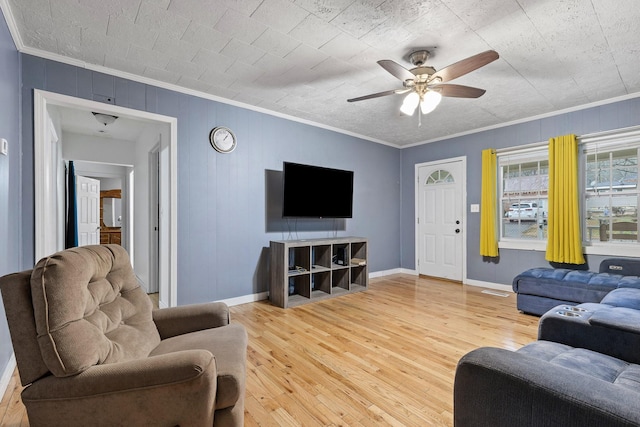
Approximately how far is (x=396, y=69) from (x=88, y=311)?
2409 millimetres

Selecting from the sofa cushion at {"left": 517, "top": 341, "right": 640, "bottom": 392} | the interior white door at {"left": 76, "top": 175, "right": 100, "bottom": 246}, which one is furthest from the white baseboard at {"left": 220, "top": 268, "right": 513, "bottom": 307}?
the interior white door at {"left": 76, "top": 175, "right": 100, "bottom": 246}

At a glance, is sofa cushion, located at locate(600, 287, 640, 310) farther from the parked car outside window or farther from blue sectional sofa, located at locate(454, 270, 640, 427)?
the parked car outside window

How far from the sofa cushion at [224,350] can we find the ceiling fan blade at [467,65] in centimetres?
234

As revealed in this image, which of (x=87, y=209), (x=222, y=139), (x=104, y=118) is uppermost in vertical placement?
(x=104, y=118)

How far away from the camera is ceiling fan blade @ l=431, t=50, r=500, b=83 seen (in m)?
2.05

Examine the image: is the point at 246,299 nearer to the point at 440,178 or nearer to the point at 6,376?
the point at 6,376

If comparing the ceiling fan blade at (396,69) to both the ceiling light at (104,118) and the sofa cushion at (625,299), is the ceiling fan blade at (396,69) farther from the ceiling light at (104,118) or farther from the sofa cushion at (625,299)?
the ceiling light at (104,118)

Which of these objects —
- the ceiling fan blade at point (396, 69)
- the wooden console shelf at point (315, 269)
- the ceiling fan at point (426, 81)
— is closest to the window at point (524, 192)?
the wooden console shelf at point (315, 269)

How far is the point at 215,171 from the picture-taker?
11.7 ft

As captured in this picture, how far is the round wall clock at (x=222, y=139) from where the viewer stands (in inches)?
139

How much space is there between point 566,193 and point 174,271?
481 cm

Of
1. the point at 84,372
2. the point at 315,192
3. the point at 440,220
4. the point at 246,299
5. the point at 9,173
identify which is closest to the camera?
the point at 84,372

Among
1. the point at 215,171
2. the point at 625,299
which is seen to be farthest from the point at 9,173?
the point at 625,299

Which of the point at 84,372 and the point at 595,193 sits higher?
the point at 595,193
